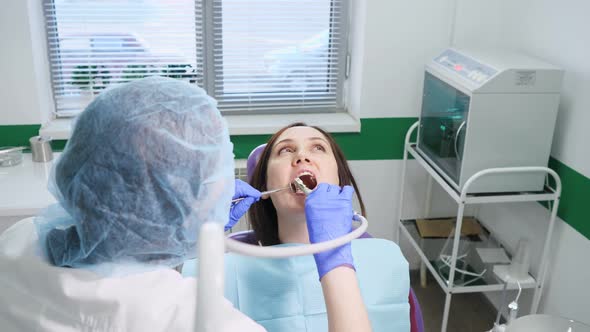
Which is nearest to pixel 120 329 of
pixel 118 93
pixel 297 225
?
pixel 118 93

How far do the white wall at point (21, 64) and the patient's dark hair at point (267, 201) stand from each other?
4.67 feet

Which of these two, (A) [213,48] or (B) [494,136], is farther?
(A) [213,48]

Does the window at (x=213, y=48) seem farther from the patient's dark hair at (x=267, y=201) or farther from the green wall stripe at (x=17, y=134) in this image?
the patient's dark hair at (x=267, y=201)

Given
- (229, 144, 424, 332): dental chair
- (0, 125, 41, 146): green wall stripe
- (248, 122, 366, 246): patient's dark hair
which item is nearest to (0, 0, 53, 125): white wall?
(0, 125, 41, 146): green wall stripe

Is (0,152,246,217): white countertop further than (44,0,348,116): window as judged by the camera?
No

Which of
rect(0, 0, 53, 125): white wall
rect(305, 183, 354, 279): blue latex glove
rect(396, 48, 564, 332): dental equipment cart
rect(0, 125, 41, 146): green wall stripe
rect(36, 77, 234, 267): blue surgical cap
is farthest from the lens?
rect(0, 125, 41, 146): green wall stripe

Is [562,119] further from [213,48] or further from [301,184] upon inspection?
[213,48]

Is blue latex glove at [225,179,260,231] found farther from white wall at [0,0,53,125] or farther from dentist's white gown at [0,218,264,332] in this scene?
white wall at [0,0,53,125]

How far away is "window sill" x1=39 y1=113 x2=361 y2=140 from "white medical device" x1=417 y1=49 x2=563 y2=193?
631mm

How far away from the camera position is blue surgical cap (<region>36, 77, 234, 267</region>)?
86 cm

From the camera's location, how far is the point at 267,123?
2.83 metres

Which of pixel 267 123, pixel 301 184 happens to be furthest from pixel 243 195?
pixel 267 123

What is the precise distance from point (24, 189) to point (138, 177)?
1.49 meters

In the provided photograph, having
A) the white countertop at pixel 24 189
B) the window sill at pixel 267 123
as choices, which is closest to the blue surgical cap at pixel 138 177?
the white countertop at pixel 24 189
